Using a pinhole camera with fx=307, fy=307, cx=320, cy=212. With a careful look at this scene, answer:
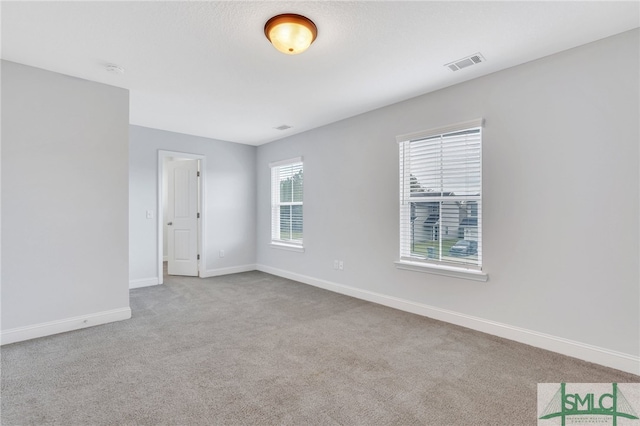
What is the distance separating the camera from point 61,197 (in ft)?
9.80

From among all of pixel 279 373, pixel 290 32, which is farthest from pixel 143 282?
pixel 290 32

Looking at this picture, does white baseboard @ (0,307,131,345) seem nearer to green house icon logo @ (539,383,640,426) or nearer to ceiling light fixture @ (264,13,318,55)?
ceiling light fixture @ (264,13,318,55)

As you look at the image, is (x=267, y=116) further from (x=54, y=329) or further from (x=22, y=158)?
(x=54, y=329)

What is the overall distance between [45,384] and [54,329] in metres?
1.08

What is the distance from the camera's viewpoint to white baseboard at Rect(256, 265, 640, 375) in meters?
2.26

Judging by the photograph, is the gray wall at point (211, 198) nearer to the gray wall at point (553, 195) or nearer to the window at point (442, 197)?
the gray wall at point (553, 195)

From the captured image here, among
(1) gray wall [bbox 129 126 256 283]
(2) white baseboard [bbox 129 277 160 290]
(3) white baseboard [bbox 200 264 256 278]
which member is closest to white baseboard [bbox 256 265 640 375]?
(3) white baseboard [bbox 200 264 256 278]

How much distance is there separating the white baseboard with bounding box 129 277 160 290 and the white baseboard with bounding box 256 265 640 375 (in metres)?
3.10

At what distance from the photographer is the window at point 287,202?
208 inches

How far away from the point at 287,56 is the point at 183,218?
408cm

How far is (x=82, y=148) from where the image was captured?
3107 millimetres

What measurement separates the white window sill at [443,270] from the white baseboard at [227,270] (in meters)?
3.35

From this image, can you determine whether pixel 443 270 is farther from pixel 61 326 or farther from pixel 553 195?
pixel 61 326

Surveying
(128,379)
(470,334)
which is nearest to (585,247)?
(470,334)
